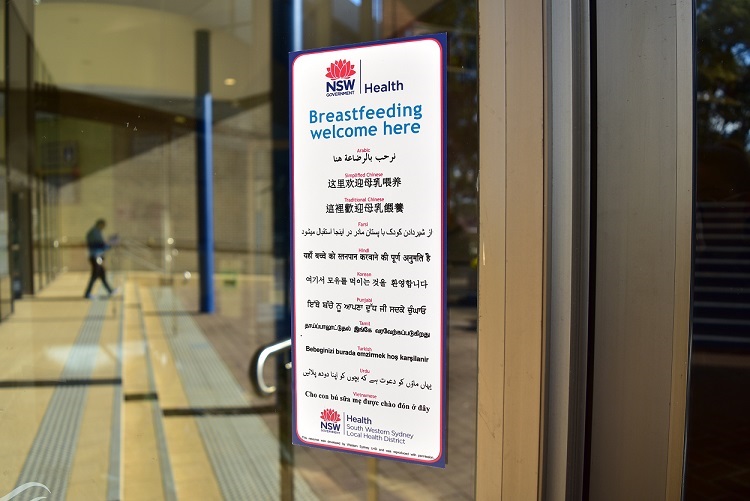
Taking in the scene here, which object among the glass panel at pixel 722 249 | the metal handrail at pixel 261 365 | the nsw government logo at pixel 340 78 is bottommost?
the metal handrail at pixel 261 365

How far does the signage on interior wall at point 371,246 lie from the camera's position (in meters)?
1.26

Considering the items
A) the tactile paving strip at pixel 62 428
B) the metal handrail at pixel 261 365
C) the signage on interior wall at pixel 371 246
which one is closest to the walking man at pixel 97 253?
the tactile paving strip at pixel 62 428

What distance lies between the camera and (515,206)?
3.72 feet

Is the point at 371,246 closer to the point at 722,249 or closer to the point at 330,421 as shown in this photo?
the point at 330,421

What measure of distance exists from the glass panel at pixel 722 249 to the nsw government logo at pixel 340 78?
2.18ft

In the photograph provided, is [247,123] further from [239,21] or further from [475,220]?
[475,220]

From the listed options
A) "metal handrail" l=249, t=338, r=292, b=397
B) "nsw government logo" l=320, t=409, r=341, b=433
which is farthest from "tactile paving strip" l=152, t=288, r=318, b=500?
"nsw government logo" l=320, t=409, r=341, b=433

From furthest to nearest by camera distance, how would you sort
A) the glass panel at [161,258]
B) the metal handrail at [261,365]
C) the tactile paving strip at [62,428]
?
the tactile paving strip at [62,428]
the metal handrail at [261,365]
the glass panel at [161,258]

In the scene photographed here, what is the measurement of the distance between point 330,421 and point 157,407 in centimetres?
485

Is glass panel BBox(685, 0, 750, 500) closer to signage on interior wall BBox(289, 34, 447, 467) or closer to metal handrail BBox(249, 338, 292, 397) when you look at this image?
signage on interior wall BBox(289, 34, 447, 467)

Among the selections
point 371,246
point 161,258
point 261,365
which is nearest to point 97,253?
point 161,258

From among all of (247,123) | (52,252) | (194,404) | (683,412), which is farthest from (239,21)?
(52,252)

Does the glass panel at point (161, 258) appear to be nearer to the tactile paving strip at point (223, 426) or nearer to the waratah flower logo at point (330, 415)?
the tactile paving strip at point (223, 426)

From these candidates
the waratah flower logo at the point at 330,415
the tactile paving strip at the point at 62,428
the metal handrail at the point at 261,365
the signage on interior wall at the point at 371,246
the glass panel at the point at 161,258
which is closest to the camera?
the signage on interior wall at the point at 371,246
